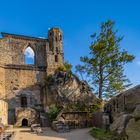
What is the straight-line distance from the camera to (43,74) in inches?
1492

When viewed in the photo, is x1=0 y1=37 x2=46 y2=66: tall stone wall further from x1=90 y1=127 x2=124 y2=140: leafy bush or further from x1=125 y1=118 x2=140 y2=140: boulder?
x1=125 y1=118 x2=140 y2=140: boulder

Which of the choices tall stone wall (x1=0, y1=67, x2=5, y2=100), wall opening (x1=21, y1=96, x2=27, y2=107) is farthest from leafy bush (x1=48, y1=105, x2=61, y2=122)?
tall stone wall (x1=0, y1=67, x2=5, y2=100)

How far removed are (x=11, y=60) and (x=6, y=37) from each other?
336cm

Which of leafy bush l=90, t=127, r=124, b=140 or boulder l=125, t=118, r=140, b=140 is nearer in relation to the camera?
boulder l=125, t=118, r=140, b=140

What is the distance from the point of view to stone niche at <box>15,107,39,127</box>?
31422 millimetres

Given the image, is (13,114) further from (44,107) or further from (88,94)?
(88,94)

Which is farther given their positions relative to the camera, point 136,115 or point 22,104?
point 22,104

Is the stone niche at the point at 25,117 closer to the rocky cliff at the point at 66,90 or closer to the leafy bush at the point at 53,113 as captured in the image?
the leafy bush at the point at 53,113

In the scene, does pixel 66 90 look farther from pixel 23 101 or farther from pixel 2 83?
pixel 2 83

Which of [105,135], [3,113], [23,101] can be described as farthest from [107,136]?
[23,101]

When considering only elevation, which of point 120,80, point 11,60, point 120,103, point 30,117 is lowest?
point 30,117

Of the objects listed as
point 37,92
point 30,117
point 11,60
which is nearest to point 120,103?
point 30,117

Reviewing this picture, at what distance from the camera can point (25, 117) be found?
3183 centimetres

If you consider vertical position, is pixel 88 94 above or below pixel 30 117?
above
